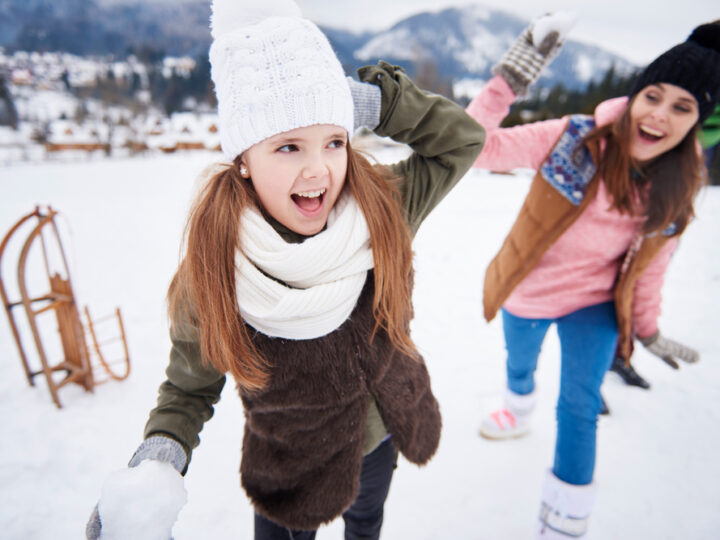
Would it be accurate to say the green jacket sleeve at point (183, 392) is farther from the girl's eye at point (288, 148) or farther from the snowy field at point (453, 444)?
the snowy field at point (453, 444)

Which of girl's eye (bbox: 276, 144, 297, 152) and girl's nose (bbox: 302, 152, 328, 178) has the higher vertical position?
girl's eye (bbox: 276, 144, 297, 152)

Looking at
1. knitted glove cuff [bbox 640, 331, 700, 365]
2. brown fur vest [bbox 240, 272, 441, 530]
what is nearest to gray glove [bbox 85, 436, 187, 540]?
brown fur vest [bbox 240, 272, 441, 530]

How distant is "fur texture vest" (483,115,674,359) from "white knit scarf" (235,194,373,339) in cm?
102

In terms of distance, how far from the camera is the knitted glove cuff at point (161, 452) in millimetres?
964

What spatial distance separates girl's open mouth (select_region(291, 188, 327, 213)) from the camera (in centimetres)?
105

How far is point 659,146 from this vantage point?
1483 millimetres

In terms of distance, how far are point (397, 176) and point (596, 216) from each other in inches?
38.5

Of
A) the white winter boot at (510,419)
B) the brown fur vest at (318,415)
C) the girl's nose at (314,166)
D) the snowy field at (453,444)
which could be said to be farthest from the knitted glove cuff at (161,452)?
the white winter boot at (510,419)

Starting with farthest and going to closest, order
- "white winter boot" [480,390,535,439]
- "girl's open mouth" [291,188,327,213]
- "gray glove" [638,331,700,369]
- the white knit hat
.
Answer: "white winter boot" [480,390,535,439]
"gray glove" [638,331,700,369]
"girl's open mouth" [291,188,327,213]
the white knit hat

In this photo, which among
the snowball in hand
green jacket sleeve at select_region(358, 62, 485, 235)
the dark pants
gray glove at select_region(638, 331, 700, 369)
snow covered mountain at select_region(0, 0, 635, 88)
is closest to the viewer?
the snowball in hand

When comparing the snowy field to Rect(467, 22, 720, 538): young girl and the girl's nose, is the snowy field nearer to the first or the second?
Rect(467, 22, 720, 538): young girl

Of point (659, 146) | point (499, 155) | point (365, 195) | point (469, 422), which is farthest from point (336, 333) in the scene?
point (469, 422)

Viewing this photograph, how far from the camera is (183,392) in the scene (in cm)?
112

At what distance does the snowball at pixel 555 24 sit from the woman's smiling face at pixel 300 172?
0.98 m
